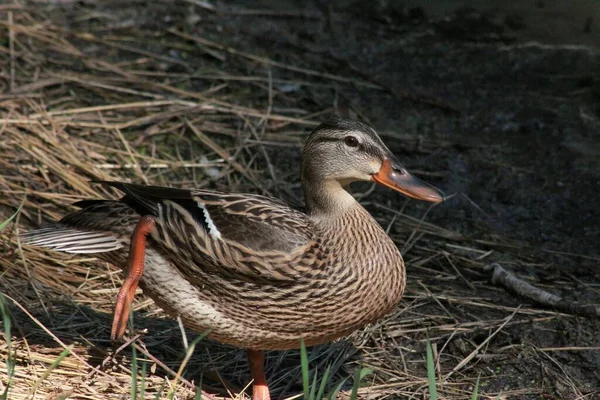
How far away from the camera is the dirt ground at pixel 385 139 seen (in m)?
4.54

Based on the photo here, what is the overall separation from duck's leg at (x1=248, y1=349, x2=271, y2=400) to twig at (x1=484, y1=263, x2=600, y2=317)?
4.88ft

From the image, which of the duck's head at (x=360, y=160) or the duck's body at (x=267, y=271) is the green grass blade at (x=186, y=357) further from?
the duck's head at (x=360, y=160)

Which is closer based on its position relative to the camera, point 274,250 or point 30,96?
point 274,250

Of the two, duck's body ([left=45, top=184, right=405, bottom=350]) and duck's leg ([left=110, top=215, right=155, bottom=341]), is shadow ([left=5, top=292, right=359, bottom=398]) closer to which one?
duck's leg ([left=110, top=215, right=155, bottom=341])

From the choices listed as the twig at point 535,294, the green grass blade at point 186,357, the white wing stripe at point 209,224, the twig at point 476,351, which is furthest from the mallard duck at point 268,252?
the twig at point 535,294

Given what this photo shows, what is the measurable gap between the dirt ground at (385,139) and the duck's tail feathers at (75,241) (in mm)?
453

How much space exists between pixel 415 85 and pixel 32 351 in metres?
3.82

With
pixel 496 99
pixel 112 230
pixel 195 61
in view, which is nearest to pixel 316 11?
pixel 195 61

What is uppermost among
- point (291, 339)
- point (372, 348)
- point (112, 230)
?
point (112, 230)

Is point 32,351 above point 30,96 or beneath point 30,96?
beneath

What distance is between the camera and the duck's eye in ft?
13.2

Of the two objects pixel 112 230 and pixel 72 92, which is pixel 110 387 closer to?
pixel 112 230

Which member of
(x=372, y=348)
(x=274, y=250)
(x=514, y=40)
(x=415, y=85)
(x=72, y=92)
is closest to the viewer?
(x=274, y=250)

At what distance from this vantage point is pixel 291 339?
156 inches
